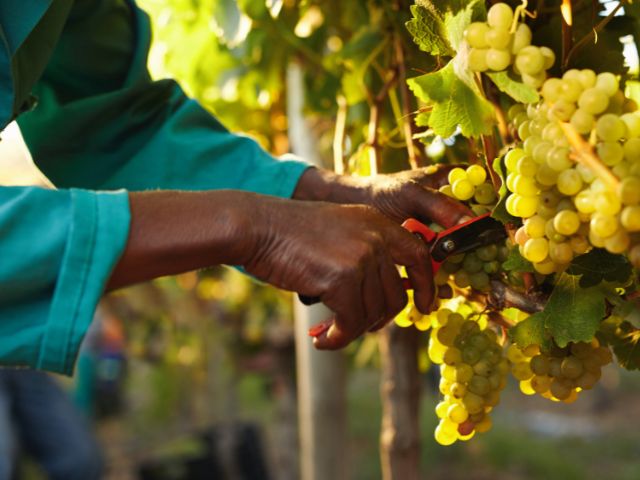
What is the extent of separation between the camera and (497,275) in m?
1.14

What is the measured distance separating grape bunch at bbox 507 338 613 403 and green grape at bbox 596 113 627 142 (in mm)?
337

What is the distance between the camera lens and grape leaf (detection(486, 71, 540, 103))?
0.95 meters

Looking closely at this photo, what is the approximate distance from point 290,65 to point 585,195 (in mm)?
1706

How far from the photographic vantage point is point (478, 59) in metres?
0.96

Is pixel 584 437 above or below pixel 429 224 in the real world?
below

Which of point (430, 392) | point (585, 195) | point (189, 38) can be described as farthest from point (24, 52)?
point (430, 392)

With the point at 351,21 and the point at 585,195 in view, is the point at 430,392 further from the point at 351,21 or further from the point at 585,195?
the point at 585,195

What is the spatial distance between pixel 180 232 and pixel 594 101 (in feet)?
1.57

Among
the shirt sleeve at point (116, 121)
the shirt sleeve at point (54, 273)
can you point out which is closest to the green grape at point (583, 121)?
the shirt sleeve at point (54, 273)

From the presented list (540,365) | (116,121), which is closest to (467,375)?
(540,365)

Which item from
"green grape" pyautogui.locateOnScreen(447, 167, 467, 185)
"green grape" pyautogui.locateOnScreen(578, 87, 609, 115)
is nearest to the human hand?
"green grape" pyautogui.locateOnScreen(447, 167, 467, 185)

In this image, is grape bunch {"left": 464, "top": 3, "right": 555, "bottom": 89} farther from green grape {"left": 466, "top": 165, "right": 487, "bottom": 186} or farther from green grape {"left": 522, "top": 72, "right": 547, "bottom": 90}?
green grape {"left": 466, "top": 165, "right": 487, "bottom": 186}

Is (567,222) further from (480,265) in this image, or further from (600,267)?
(480,265)

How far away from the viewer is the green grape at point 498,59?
941 mm
